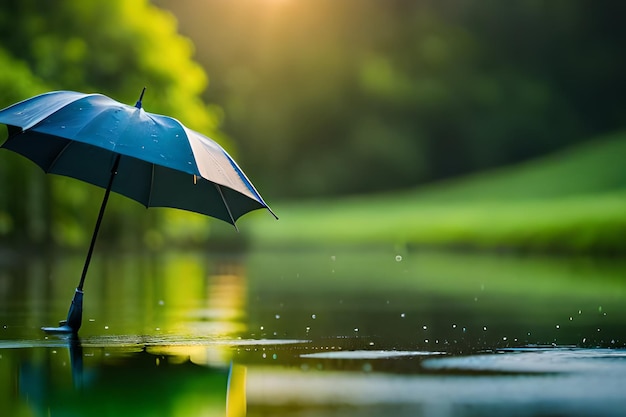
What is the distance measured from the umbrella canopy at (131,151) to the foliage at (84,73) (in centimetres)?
2048

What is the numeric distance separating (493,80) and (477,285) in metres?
71.4

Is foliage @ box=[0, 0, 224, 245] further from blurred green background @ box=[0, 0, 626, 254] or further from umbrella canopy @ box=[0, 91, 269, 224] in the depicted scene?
blurred green background @ box=[0, 0, 626, 254]

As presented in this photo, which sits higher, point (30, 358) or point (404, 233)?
point (404, 233)

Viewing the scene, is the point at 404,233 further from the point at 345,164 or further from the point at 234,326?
the point at 234,326

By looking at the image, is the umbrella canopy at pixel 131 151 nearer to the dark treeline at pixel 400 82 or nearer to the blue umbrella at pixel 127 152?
the blue umbrella at pixel 127 152

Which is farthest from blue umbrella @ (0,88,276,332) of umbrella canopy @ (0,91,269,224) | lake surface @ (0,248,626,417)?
lake surface @ (0,248,626,417)

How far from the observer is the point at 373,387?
9086mm

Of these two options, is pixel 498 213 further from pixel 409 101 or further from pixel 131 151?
pixel 131 151

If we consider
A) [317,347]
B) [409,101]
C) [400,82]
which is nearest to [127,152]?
[317,347]

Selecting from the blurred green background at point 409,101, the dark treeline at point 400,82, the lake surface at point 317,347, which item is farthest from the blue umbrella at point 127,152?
the dark treeline at point 400,82

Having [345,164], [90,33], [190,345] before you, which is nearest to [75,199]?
[90,33]

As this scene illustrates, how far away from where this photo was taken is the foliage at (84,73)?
34594 mm

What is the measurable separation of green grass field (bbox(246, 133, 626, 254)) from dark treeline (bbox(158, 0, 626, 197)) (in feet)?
10.5

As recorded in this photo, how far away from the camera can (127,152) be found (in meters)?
10.9
